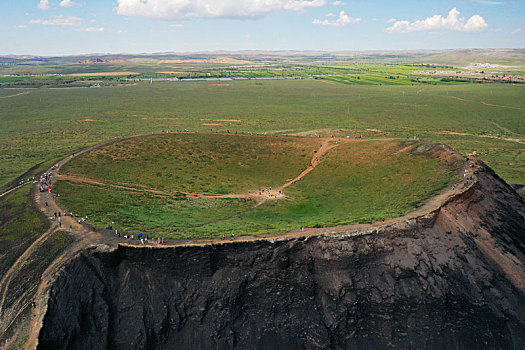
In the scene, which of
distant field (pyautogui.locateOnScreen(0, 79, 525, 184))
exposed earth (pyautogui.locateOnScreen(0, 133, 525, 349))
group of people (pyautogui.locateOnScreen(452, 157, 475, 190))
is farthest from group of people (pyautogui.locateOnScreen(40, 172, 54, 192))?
group of people (pyautogui.locateOnScreen(452, 157, 475, 190))

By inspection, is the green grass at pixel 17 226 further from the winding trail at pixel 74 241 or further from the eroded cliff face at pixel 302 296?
the eroded cliff face at pixel 302 296

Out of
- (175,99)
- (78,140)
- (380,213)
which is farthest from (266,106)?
(380,213)

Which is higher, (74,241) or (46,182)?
(46,182)

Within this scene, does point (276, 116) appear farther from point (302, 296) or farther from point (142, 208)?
point (302, 296)

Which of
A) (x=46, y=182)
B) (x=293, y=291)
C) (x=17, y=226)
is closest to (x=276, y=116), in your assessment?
(x=46, y=182)

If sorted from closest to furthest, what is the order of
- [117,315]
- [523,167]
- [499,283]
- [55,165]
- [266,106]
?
[117,315] < [499,283] < [55,165] < [523,167] < [266,106]

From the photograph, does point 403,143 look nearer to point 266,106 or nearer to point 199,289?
point 199,289
